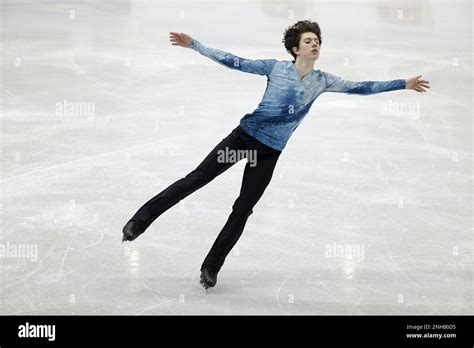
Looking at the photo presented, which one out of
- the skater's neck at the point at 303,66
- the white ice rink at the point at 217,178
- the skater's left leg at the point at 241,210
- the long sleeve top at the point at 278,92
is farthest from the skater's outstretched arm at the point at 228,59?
the white ice rink at the point at 217,178

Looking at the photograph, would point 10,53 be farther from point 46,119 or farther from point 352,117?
point 352,117

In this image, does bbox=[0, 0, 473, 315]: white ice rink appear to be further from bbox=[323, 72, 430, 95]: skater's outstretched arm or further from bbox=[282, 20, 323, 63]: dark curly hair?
bbox=[282, 20, 323, 63]: dark curly hair

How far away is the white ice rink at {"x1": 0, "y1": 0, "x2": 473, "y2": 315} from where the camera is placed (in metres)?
7.21

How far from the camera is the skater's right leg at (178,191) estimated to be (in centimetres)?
699

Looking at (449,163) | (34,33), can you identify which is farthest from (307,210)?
(34,33)

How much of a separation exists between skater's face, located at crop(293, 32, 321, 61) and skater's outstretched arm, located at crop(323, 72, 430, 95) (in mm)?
183

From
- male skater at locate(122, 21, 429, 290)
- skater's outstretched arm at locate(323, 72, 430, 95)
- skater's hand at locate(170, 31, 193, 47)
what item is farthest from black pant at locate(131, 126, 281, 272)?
skater's hand at locate(170, 31, 193, 47)

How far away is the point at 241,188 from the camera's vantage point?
7105 mm

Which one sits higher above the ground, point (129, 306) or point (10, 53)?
point (10, 53)

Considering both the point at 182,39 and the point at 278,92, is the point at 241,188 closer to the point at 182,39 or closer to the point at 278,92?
the point at 278,92

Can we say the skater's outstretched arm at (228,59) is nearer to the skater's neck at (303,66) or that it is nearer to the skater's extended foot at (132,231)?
the skater's neck at (303,66)

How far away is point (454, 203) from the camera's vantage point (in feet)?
29.7

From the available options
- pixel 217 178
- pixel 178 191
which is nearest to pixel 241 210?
pixel 178 191

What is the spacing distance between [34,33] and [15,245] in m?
7.38
